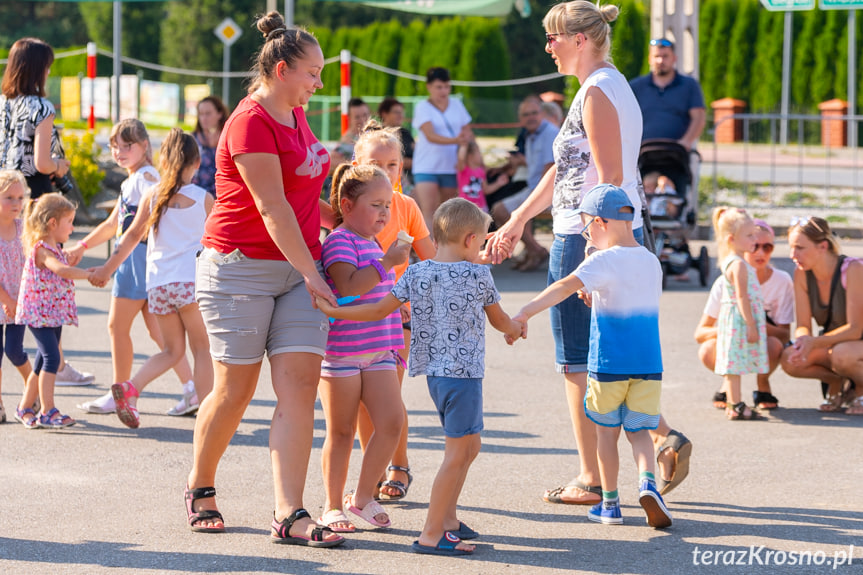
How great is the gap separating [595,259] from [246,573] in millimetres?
1804

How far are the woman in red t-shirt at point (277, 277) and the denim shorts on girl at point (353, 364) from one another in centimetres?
16

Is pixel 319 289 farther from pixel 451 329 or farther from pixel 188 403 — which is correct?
pixel 188 403

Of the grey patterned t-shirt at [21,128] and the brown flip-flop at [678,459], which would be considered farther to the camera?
the grey patterned t-shirt at [21,128]

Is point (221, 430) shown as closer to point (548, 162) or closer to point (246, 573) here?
point (246, 573)

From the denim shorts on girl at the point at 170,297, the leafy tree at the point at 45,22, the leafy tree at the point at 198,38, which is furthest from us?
the leafy tree at the point at 45,22

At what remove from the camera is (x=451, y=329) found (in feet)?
15.3

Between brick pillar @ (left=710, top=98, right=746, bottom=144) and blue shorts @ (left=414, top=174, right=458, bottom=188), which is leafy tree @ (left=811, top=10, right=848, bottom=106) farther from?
blue shorts @ (left=414, top=174, right=458, bottom=188)

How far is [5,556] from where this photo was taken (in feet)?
14.9

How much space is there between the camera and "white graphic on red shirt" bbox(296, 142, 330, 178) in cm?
471

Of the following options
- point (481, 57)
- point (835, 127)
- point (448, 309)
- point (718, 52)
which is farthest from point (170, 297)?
point (718, 52)

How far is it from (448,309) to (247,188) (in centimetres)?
89

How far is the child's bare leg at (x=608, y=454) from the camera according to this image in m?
4.99

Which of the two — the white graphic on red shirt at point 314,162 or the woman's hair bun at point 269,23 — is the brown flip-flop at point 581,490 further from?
the woman's hair bun at point 269,23

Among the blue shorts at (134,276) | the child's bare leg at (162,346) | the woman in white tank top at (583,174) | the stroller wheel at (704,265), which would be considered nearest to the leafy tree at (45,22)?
the stroller wheel at (704,265)
